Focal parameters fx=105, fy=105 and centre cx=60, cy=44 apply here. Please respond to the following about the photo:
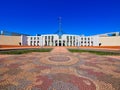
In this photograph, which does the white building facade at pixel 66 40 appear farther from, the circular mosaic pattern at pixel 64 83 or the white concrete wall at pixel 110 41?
the circular mosaic pattern at pixel 64 83

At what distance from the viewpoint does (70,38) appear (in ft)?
186

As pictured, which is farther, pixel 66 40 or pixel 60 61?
pixel 66 40

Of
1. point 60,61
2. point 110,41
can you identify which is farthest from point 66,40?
point 60,61

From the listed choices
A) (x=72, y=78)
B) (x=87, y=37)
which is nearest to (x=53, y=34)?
(x=87, y=37)

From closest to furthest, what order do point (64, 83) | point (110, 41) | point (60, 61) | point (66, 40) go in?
point (64, 83) → point (60, 61) → point (110, 41) → point (66, 40)

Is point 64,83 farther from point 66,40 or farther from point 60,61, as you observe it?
point 66,40

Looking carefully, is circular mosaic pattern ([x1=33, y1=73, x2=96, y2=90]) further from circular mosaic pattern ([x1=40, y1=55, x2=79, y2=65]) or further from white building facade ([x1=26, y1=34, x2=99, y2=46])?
white building facade ([x1=26, y1=34, x2=99, y2=46])

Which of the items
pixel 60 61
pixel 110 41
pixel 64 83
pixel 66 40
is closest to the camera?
pixel 64 83

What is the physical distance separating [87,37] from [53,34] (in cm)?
1844

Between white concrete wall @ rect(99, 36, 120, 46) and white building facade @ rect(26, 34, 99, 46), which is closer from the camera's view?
white concrete wall @ rect(99, 36, 120, 46)

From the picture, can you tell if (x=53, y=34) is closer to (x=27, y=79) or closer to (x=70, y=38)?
(x=70, y=38)

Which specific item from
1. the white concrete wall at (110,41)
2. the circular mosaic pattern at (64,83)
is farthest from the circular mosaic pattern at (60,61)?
the white concrete wall at (110,41)

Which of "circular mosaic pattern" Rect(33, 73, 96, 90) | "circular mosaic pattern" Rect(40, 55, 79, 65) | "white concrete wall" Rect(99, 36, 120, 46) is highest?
"white concrete wall" Rect(99, 36, 120, 46)

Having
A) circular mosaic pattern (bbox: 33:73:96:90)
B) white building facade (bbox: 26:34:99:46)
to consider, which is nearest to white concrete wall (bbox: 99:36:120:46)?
white building facade (bbox: 26:34:99:46)
